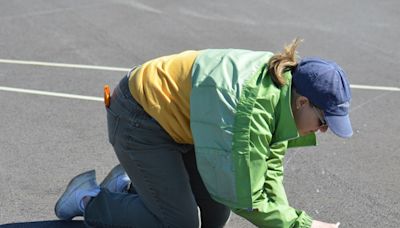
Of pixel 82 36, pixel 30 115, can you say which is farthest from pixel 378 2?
pixel 30 115

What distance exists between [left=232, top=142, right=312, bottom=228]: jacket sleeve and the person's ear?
1.42 ft

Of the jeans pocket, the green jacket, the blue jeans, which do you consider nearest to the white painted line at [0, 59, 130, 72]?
the blue jeans

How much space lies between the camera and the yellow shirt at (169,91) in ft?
11.2

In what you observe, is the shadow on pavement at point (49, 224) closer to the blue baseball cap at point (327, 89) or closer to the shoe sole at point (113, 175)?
the shoe sole at point (113, 175)

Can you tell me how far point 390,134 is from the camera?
19.0 ft

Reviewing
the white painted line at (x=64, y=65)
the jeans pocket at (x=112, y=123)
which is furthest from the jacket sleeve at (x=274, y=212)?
the white painted line at (x=64, y=65)

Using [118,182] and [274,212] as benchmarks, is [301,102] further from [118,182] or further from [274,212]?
[118,182]

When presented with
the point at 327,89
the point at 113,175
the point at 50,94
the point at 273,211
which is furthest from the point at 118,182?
the point at 50,94

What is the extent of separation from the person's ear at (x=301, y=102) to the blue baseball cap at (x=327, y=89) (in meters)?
0.02

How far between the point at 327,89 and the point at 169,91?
2.66 ft

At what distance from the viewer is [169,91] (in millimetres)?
3443

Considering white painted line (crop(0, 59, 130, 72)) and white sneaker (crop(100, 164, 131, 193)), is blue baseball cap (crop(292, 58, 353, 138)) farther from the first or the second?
white painted line (crop(0, 59, 130, 72))

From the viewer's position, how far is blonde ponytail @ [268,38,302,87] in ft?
10.3

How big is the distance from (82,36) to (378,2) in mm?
4826
